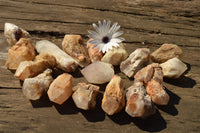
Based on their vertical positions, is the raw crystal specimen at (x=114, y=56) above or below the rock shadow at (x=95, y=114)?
above

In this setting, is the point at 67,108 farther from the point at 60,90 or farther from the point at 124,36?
the point at 124,36

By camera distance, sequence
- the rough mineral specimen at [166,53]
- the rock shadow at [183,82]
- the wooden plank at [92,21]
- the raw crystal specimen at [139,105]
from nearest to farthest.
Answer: the raw crystal specimen at [139,105]
the rock shadow at [183,82]
the rough mineral specimen at [166,53]
the wooden plank at [92,21]

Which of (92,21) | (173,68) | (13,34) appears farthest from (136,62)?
(13,34)

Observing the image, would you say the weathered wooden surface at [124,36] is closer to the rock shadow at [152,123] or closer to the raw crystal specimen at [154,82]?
the rock shadow at [152,123]

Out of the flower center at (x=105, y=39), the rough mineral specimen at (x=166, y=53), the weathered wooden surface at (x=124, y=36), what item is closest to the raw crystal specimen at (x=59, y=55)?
the weathered wooden surface at (x=124, y=36)

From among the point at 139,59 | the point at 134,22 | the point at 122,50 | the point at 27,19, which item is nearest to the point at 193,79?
the point at 139,59

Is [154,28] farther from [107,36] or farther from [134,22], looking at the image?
[107,36]

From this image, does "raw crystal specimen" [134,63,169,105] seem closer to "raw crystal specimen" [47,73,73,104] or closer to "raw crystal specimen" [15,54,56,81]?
"raw crystal specimen" [47,73,73,104]

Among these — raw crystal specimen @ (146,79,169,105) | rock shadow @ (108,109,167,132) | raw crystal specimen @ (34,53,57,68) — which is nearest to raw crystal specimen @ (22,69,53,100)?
raw crystal specimen @ (34,53,57,68)
